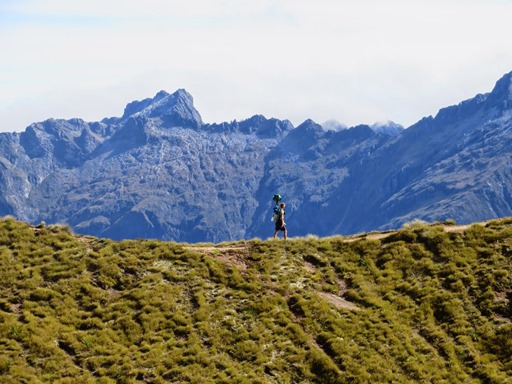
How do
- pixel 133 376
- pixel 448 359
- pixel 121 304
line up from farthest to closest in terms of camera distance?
pixel 121 304 < pixel 448 359 < pixel 133 376

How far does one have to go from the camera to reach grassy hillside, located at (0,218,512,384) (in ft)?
128

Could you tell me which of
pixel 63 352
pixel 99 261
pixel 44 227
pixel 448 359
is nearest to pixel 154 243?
pixel 99 261

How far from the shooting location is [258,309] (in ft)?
146

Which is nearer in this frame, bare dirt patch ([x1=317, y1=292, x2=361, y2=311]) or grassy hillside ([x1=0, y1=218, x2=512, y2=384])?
grassy hillside ([x1=0, y1=218, x2=512, y2=384])

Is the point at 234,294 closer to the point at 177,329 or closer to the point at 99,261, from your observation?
the point at 177,329

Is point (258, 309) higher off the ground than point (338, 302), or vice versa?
point (258, 309)

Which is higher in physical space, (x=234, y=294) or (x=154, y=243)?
(x=154, y=243)

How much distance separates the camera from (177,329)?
41938 millimetres

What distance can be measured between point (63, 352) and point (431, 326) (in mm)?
22927

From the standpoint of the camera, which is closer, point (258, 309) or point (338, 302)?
point (258, 309)

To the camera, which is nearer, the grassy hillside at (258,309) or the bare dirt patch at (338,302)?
the grassy hillside at (258,309)

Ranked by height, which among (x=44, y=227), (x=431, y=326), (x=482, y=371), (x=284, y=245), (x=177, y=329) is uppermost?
(x=44, y=227)

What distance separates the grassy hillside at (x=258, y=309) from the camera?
128 ft

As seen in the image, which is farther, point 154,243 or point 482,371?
point 154,243
